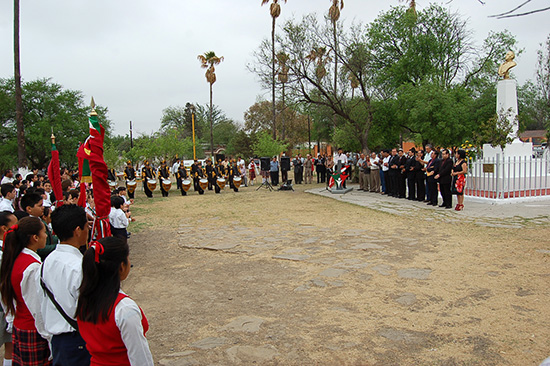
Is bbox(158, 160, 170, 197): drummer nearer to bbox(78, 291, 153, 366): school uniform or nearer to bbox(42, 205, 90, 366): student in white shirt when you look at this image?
bbox(42, 205, 90, 366): student in white shirt

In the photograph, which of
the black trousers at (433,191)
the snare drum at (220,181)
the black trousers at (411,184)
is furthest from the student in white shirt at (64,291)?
the snare drum at (220,181)

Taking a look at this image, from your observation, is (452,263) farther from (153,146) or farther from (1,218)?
(153,146)

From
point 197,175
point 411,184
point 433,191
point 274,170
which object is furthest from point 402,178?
point 197,175

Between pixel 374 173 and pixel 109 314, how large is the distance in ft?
51.2

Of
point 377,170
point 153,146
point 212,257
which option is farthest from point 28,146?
point 212,257

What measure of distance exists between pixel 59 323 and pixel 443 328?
3536 millimetres

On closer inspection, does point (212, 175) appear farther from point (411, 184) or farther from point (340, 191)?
point (411, 184)

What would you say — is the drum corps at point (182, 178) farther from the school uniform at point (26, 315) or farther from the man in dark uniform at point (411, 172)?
the school uniform at point (26, 315)

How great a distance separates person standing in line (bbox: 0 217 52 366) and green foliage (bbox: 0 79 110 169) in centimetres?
2498

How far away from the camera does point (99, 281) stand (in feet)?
7.16

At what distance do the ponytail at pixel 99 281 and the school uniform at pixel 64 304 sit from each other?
1.09 ft

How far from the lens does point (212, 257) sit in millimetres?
7422

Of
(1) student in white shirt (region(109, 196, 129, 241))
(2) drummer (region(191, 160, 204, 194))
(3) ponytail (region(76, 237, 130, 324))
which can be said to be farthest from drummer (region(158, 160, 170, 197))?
(3) ponytail (region(76, 237, 130, 324))

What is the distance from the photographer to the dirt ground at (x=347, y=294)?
384 cm
